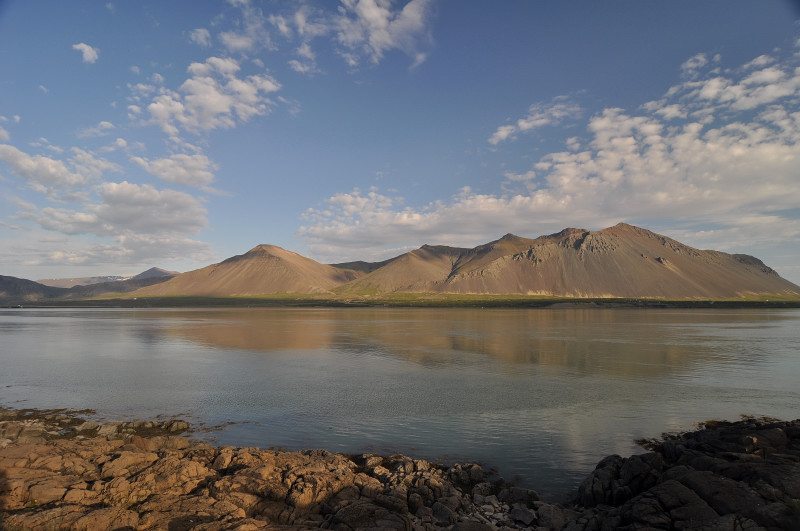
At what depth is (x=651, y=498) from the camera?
12148 mm

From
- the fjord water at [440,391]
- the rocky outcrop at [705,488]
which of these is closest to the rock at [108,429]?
the fjord water at [440,391]

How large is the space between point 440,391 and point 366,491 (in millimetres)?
16851

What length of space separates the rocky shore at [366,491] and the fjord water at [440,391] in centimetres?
238

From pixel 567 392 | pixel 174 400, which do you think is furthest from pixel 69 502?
pixel 567 392

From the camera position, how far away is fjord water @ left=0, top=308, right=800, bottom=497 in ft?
65.4

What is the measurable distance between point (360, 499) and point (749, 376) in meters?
36.2

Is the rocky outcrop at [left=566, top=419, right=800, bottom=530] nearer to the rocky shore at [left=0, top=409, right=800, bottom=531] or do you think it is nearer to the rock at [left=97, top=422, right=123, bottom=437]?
the rocky shore at [left=0, top=409, right=800, bottom=531]

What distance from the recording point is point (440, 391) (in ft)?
98.4

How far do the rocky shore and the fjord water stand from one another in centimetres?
238

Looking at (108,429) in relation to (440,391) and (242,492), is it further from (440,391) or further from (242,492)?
(440,391)

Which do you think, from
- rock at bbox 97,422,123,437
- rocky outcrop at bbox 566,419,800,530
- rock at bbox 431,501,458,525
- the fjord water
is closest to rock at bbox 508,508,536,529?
rocky outcrop at bbox 566,419,800,530

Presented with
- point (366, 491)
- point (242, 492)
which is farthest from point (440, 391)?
point (242, 492)

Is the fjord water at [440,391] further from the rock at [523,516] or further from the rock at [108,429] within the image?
the rock at [108,429]

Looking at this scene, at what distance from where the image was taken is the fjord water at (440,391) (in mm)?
19922
